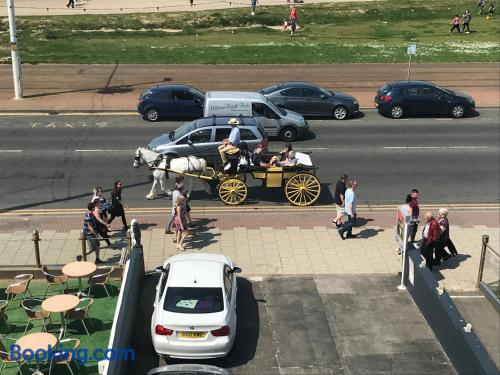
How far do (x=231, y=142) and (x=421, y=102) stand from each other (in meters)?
13.0

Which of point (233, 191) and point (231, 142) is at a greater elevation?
point (231, 142)

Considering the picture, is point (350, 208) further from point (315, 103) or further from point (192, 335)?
point (315, 103)

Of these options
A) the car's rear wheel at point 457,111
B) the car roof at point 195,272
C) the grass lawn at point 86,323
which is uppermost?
the car's rear wheel at point 457,111

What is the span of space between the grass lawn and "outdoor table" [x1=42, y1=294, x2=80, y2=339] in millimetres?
515

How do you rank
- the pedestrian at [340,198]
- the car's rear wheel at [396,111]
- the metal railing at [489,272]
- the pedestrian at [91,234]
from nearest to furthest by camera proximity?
the metal railing at [489,272], the pedestrian at [91,234], the pedestrian at [340,198], the car's rear wheel at [396,111]

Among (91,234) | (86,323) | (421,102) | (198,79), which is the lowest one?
(86,323)

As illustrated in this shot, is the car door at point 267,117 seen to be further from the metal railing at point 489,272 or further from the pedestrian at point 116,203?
the metal railing at point 489,272

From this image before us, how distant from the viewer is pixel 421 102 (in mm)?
29922

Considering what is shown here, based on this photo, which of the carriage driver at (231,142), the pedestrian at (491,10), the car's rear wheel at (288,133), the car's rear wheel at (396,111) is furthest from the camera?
the pedestrian at (491,10)

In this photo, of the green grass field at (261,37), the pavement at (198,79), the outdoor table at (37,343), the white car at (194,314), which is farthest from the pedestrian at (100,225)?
the green grass field at (261,37)

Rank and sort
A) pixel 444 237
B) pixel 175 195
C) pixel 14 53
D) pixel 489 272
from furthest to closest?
pixel 14 53, pixel 175 195, pixel 444 237, pixel 489 272

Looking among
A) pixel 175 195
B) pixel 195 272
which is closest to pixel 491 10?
pixel 175 195

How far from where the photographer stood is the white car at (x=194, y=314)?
11883 millimetres

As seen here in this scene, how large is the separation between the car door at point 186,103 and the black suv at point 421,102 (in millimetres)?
8418
